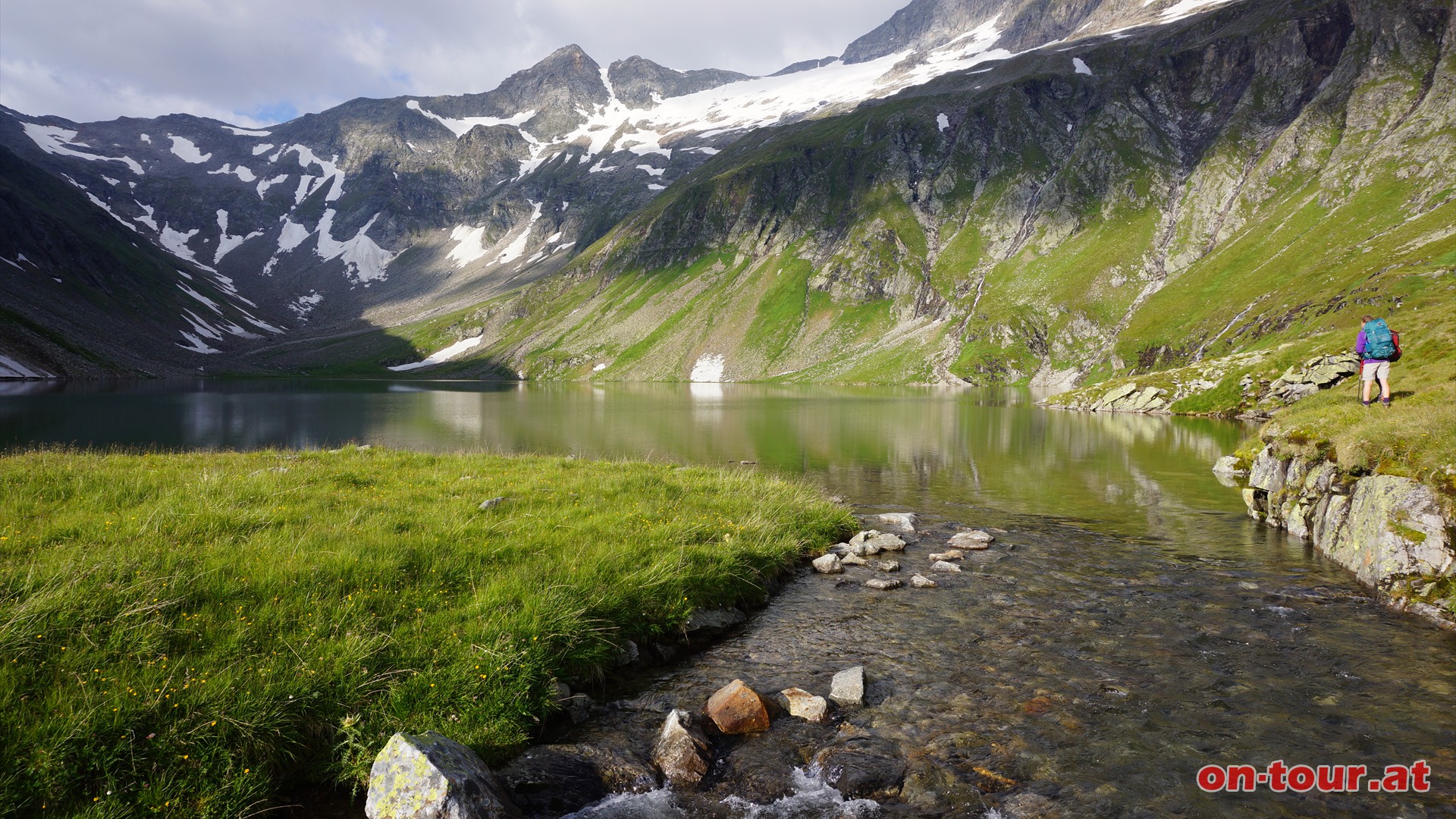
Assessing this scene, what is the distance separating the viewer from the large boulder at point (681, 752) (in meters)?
8.96

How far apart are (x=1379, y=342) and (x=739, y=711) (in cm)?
2724

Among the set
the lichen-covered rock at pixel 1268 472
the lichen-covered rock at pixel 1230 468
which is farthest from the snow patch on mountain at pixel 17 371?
the lichen-covered rock at pixel 1230 468

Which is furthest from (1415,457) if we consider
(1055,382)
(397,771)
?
(1055,382)

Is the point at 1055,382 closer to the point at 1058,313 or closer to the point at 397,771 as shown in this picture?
the point at 1058,313

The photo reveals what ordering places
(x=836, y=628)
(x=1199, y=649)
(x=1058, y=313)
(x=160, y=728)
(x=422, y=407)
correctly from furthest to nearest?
(x=1058, y=313)
(x=422, y=407)
(x=836, y=628)
(x=1199, y=649)
(x=160, y=728)

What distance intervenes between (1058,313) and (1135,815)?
175m

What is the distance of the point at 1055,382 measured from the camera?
14650 cm

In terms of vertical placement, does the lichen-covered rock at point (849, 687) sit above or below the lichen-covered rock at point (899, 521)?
above

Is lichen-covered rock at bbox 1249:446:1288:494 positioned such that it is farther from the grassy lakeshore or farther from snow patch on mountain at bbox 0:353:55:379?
snow patch on mountain at bbox 0:353:55:379

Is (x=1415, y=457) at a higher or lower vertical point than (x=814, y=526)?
higher

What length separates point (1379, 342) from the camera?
74.1 feet

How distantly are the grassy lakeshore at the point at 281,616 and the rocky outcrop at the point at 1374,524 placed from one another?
15.2 m

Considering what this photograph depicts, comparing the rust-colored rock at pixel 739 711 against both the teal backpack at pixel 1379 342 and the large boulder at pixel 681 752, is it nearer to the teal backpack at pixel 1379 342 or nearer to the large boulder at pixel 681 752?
the large boulder at pixel 681 752

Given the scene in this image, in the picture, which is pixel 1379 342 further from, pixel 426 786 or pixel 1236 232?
pixel 1236 232
